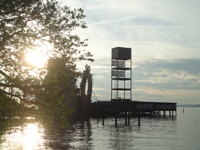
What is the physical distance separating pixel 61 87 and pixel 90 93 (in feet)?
344

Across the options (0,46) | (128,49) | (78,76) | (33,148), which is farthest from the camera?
(128,49)

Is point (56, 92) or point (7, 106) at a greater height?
point (56, 92)

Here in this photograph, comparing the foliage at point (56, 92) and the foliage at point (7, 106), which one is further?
the foliage at point (7, 106)

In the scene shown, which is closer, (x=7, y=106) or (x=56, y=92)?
(x=7, y=106)

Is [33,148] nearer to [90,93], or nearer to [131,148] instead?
[131,148]

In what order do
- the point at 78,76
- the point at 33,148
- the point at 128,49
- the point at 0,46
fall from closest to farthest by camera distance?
1. the point at 0,46
2. the point at 78,76
3. the point at 33,148
4. the point at 128,49

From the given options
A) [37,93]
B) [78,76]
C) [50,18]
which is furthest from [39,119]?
[50,18]

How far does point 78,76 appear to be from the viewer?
17.9 m

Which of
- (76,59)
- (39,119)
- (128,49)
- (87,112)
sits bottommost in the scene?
(87,112)

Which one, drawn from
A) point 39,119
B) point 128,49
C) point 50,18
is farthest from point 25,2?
point 128,49

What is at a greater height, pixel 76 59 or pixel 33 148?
pixel 76 59

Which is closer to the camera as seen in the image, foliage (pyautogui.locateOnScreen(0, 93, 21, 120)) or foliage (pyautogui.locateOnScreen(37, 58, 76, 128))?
foliage (pyautogui.locateOnScreen(37, 58, 76, 128))

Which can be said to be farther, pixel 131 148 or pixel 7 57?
pixel 131 148

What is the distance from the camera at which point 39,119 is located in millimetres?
17312
